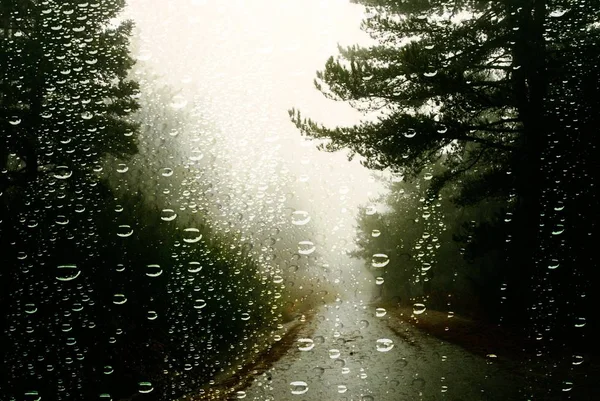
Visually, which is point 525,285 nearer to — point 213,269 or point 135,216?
point 213,269

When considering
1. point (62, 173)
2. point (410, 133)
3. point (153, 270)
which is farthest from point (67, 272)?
point (410, 133)

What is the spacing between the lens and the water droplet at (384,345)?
238 inches

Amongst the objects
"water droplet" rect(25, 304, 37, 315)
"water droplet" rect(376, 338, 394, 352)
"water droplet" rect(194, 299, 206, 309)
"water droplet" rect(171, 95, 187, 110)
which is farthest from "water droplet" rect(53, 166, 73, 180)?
"water droplet" rect(376, 338, 394, 352)

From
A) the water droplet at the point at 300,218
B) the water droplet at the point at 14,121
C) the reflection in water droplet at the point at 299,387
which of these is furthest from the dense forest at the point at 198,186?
the reflection in water droplet at the point at 299,387

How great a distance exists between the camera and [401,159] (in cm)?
748

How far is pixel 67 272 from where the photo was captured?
17.0 feet

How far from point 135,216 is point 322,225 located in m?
4.54

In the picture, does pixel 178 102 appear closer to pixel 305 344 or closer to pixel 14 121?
pixel 14 121

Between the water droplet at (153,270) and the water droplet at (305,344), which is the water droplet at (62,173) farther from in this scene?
the water droplet at (305,344)

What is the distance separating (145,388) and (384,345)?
3.70 m

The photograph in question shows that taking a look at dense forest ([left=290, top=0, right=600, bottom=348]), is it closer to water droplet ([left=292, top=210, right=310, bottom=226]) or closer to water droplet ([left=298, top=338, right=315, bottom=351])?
water droplet ([left=292, top=210, right=310, bottom=226])

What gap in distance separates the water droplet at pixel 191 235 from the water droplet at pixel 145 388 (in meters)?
2.70

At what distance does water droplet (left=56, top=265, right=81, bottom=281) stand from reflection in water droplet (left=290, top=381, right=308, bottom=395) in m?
3.35

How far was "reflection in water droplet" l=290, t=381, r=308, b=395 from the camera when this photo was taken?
4.16 m
